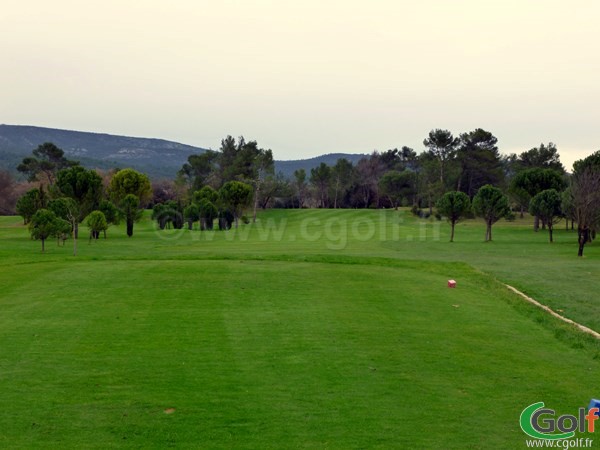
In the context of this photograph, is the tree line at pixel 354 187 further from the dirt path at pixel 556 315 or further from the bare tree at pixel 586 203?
the dirt path at pixel 556 315

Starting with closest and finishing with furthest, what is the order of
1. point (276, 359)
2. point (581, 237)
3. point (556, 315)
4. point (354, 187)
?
1. point (276, 359)
2. point (556, 315)
3. point (581, 237)
4. point (354, 187)

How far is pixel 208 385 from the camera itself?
10320 mm

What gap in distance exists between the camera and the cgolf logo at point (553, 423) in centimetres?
870

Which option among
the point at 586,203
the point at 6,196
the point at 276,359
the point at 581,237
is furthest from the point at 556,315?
the point at 6,196

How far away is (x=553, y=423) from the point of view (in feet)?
29.7

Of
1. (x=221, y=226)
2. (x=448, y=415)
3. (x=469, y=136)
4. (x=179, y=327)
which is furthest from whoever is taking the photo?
(x=469, y=136)

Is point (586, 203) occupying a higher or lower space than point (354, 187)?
lower

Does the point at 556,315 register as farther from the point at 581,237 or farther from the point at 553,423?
the point at 581,237

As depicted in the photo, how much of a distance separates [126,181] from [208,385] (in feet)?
226

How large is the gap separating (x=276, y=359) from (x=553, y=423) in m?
5.39

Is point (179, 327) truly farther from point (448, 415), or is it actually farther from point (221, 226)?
point (221, 226)

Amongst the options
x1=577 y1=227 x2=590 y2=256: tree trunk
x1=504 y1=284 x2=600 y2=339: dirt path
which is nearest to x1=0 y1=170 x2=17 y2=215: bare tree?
x1=577 y1=227 x2=590 y2=256: tree trunk

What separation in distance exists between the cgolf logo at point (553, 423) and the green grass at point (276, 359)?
23 cm

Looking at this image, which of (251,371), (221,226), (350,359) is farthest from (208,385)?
(221,226)
